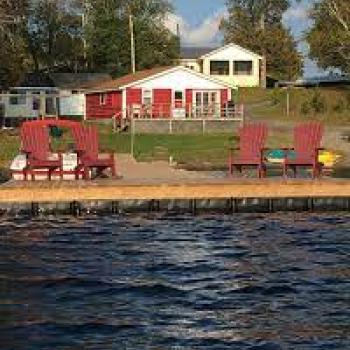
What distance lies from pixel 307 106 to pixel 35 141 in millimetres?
48668

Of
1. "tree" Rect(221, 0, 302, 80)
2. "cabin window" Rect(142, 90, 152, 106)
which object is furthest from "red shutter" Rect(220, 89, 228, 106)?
"tree" Rect(221, 0, 302, 80)

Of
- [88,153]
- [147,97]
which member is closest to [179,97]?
[147,97]

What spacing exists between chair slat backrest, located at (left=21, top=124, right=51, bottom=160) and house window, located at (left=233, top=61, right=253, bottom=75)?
7309 centimetres

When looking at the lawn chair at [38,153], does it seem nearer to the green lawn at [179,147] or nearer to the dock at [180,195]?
the dock at [180,195]

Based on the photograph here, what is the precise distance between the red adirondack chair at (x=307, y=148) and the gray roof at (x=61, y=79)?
59371 millimetres

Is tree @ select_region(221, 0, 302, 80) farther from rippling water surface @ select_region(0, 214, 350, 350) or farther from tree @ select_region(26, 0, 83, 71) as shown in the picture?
rippling water surface @ select_region(0, 214, 350, 350)

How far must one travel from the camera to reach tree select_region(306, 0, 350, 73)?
71062 mm

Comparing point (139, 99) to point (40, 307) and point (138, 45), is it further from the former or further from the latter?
point (40, 307)

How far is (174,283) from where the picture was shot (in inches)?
578

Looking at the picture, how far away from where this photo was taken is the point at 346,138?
47.4 m

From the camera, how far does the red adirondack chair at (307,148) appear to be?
25.5 meters

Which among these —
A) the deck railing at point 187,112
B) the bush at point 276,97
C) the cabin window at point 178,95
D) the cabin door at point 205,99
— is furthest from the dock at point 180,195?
the bush at point 276,97

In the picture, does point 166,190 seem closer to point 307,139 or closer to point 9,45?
point 307,139

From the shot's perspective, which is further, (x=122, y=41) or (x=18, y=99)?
(x=122, y=41)
